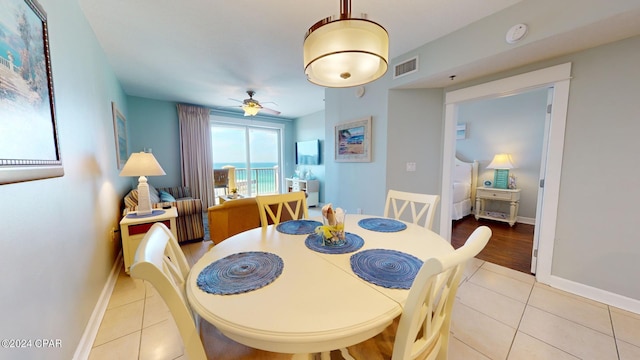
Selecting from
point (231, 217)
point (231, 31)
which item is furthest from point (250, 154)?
point (231, 31)

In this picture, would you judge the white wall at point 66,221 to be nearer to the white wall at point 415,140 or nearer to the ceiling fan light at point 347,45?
the ceiling fan light at point 347,45

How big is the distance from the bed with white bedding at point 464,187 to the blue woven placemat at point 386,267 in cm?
337

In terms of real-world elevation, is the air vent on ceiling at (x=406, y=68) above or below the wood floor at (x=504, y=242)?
above

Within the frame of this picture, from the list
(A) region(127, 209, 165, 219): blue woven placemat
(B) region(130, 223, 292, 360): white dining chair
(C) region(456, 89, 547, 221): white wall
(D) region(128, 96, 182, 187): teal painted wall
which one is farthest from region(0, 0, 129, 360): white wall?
(C) region(456, 89, 547, 221): white wall

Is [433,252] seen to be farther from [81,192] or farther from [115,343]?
[81,192]

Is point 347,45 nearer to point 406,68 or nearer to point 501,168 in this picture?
point 406,68

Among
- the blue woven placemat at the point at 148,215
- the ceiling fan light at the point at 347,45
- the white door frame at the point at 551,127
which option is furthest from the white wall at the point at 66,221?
the white door frame at the point at 551,127

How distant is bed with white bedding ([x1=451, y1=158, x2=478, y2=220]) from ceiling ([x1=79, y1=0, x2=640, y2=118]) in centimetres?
212

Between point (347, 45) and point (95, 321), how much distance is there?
8.10 feet

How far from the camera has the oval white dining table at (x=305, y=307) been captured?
674mm

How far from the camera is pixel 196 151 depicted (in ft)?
15.9

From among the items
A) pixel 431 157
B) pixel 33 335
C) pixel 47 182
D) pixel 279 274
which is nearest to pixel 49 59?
pixel 47 182

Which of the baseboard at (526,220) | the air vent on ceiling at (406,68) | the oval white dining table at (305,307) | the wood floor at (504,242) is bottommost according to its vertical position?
the wood floor at (504,242)

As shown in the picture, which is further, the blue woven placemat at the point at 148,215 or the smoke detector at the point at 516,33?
the blue woven placemat at the point at 148,215
